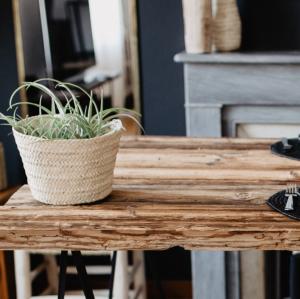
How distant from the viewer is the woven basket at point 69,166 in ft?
5.72

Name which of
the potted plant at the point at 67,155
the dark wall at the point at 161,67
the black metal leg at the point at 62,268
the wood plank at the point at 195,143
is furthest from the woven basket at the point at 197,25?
the black metal leg at the point at 62,268

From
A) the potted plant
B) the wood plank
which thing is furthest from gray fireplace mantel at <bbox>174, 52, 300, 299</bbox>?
the potted plant

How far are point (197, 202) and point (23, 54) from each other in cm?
188

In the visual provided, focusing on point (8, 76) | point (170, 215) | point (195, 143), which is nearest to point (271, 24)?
point (195, 143)

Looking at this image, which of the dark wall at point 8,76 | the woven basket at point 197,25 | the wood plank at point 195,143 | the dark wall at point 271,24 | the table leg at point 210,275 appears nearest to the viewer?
the wood plank at point 195,143

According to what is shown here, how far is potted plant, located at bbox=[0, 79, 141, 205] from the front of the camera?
5.73 feet

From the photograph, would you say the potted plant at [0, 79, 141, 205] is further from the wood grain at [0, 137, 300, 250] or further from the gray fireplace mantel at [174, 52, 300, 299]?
the gray fireplace mantel at [174, 52, 300, 299]

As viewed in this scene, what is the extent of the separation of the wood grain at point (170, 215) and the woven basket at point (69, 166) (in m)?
0.03

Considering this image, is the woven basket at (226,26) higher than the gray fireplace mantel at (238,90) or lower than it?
higher

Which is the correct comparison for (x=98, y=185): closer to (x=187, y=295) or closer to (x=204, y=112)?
(x=204, y=112)

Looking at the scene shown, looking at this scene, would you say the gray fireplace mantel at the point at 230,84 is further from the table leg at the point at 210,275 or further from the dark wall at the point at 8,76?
the dark wall at the point at 8,76

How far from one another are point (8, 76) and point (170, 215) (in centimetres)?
198

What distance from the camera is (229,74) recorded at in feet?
10.2

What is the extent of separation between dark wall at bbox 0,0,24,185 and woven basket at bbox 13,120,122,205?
176cm
